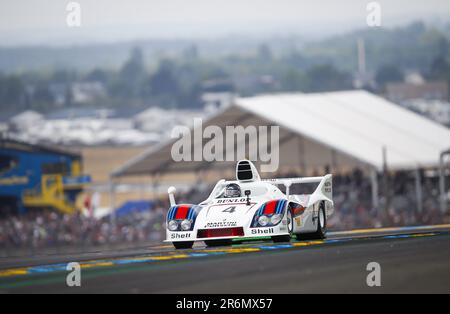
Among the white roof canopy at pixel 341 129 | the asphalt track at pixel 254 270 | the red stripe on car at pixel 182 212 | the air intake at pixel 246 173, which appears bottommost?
the asphalt track at pixel 254 270

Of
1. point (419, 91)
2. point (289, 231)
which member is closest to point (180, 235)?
point (289, 231)

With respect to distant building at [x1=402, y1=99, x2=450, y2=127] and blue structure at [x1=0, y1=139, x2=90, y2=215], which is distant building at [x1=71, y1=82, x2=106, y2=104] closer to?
distant building at [x1=402, y1=99, x2=450, y2=127]

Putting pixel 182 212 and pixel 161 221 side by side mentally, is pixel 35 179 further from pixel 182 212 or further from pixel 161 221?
pixel 182 212

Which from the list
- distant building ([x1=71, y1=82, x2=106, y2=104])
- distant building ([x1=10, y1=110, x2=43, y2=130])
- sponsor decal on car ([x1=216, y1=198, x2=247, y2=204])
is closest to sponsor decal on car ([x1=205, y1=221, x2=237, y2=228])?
sponsor decal on car ([x1=216, y1=198, x2=247, y2=204])

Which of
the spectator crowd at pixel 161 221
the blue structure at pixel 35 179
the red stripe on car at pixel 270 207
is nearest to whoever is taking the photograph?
the red stripe on car at pixel 270 207

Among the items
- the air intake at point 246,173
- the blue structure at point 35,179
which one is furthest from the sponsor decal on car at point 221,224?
the blue structure at point 35,179

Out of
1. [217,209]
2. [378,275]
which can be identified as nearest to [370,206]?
[217,209]

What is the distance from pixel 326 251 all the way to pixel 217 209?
2.40m

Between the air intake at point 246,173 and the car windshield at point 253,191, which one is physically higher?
the air intake at point 246,173

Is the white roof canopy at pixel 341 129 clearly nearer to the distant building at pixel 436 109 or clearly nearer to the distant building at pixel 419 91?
the distant building at pixel 436 109

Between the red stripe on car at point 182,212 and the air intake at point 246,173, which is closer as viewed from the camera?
the red stripe on car at point 182,212

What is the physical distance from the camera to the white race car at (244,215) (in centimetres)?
1814

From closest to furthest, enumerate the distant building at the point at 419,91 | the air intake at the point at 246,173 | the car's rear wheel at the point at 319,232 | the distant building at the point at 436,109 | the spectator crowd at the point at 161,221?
the air intake at the point at 246,173 → the car's rear wheel at the point at 319,232 → the spectator crowd at the point at 161,221 → the distant building at the point at 436,109 → the distant building at the point at 419,91
